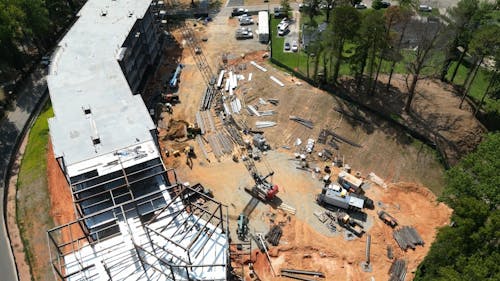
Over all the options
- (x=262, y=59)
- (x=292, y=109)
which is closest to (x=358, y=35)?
(x=292, y=109)

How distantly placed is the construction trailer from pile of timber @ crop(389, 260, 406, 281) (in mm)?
55607

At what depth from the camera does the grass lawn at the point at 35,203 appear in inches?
1822

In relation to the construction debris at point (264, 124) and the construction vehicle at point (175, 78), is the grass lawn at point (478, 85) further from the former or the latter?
the construction vehicle at point (175, 78)

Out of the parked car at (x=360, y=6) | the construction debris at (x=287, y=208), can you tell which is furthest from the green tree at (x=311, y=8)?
the construction debris at (x=287, y=208)

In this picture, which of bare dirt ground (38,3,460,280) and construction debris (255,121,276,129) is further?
construction debris (255,121,276,129)

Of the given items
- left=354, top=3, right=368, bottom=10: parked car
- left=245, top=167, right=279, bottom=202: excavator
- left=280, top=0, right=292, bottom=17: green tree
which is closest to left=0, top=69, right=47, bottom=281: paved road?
left=245, top=167, right=279, bottom=202: excavator

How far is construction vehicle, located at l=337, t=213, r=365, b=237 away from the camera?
49359mm

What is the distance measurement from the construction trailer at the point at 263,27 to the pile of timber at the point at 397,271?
5561 centimetres

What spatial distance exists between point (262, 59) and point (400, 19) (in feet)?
96.9

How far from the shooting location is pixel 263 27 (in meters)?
85.9

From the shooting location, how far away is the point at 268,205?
172ft

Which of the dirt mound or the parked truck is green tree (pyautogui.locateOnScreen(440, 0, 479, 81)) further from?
the parked truck

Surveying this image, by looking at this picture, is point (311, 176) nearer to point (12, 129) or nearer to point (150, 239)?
point (150, 239)

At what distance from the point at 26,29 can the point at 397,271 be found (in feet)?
249
